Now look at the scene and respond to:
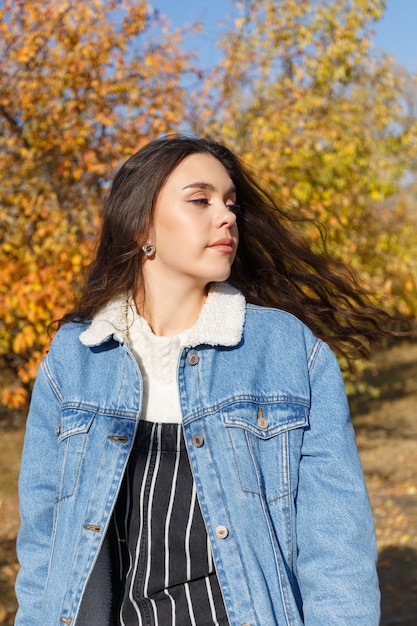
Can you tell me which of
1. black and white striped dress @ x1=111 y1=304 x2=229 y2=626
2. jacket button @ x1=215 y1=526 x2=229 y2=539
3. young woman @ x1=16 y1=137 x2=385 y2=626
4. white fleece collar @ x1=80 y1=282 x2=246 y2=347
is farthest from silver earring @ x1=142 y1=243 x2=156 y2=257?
jacket button @ x1=215 y1=526 x2=229 y2=539

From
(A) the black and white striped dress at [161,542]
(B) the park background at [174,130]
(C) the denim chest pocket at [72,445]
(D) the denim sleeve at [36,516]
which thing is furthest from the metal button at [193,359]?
(B) the park background at [174,130]

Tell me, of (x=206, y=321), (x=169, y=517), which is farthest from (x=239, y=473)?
(x=206, y=321)

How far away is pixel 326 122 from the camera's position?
638cm

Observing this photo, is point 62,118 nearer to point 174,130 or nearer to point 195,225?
point 174,130

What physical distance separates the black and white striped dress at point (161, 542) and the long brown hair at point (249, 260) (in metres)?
0.48

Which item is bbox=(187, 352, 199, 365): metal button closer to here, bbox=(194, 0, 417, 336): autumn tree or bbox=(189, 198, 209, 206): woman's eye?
bbox=(189, 198, 209, 206): woman's eye

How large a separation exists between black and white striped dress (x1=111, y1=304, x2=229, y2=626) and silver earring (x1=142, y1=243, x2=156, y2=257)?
0.44 metres

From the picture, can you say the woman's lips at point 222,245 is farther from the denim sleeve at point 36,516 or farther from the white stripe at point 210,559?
the white stripe at point 210,559

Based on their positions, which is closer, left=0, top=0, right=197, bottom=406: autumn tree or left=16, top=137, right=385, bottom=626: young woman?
left=16, top=137, right=385, bottom=626: young woman

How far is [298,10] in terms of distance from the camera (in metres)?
6.70

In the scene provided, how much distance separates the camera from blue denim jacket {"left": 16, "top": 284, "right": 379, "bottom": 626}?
1698 mm

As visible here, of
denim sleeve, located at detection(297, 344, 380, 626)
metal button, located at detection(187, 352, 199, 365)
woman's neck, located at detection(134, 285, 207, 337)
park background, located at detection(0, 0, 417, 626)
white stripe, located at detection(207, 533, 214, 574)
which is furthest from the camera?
park background, located at detection(0, 0, 417, 626)

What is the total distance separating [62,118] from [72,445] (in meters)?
4.37

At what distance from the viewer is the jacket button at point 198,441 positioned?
1.79 metres
